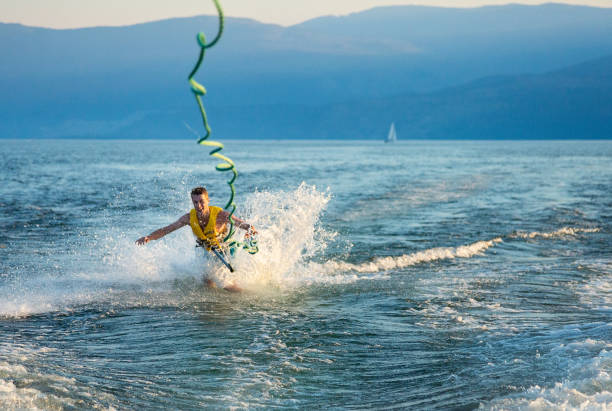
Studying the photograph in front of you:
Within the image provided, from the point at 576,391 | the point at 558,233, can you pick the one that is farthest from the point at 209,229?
the point at 558,233

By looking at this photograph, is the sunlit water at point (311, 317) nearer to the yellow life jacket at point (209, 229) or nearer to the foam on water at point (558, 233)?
the foam on water at point (558, 233)

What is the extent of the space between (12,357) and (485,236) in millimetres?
11880

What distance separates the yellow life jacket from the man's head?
5.9 inches

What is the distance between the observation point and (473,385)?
6121 mm

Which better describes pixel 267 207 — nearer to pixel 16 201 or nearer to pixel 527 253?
pixel 527 253

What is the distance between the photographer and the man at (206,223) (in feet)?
32.1

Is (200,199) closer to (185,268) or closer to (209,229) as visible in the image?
(209,229)

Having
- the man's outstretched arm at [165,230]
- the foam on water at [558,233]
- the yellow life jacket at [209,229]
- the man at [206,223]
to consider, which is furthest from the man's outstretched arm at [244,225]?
the foam on water at [558,233]

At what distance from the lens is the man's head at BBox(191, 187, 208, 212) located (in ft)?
31.7

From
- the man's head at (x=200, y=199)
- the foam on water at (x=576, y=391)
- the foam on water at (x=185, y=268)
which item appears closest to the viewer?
the foam on water at (x=576, y=391)

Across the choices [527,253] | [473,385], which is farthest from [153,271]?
[527,253]

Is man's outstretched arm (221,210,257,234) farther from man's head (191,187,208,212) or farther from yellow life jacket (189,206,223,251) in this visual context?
man's head (191,187,208,212)

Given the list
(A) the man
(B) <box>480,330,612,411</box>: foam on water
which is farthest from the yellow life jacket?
(B) <box>480,330,612,411</box>: foam on water

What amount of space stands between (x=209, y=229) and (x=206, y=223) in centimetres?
10
